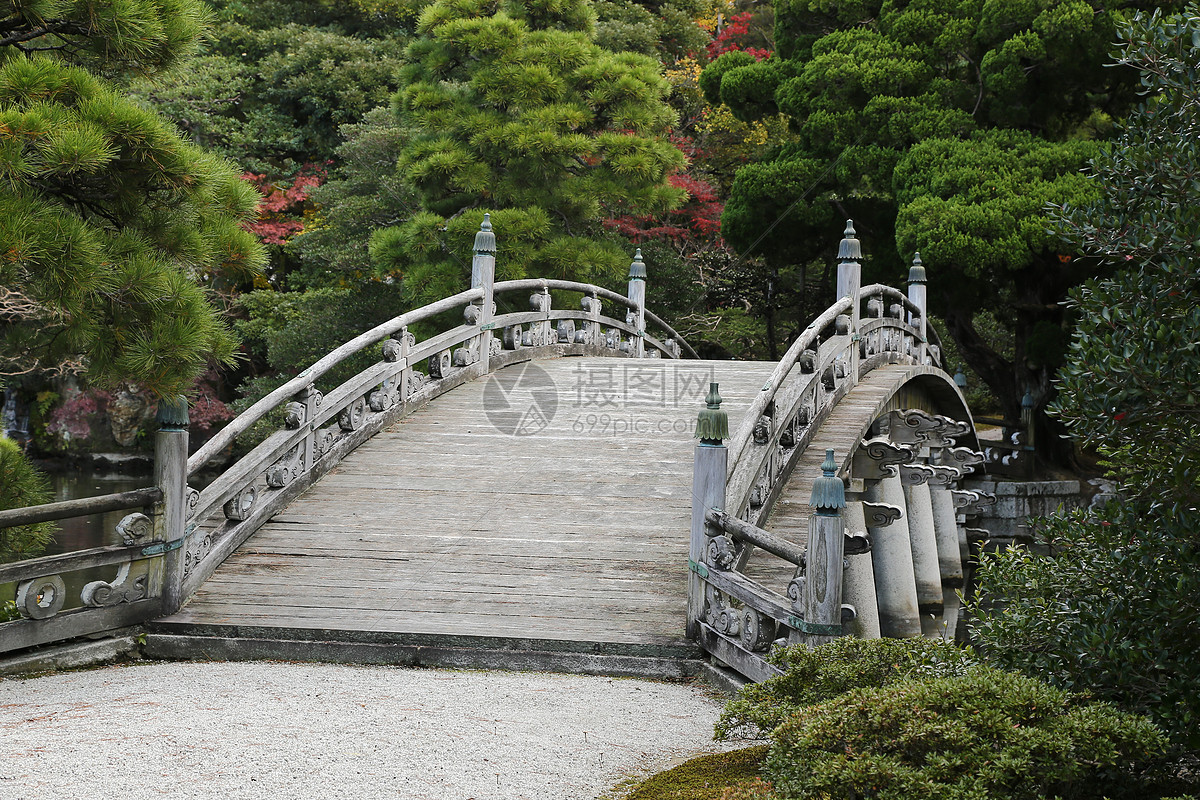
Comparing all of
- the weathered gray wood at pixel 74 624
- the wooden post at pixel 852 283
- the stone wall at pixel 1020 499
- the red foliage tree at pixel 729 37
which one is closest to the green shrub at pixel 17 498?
the weathered gray wood at pixel 74 624

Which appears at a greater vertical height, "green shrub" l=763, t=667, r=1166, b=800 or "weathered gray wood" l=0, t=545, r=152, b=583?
"weathered gray wood" l=0, t=545, r=152, b=583

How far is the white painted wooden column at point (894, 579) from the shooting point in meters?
10.2

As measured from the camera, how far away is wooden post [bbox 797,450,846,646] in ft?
15.6

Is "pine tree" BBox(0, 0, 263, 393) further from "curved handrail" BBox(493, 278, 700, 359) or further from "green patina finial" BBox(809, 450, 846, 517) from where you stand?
"curved handrail" BBox(493, 278, 700, 359)

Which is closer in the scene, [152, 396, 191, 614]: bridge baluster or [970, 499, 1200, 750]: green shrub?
[970, 499, 1200, 750]: green shrub

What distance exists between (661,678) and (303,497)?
3116mm

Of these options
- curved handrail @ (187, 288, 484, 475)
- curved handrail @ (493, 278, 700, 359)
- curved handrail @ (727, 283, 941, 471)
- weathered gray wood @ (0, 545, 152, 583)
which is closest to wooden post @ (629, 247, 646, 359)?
curved handrail @ (493, 278, 700, 359)

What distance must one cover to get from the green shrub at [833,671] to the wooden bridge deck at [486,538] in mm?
1549

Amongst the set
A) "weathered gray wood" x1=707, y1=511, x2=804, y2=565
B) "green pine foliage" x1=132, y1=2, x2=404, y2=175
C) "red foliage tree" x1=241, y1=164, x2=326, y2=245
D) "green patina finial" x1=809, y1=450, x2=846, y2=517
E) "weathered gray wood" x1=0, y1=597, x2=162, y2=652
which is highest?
"green pine foliage" x1=132, y1=2, x2=404, y2=175

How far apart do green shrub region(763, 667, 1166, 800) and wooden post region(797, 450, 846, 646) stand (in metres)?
1.53

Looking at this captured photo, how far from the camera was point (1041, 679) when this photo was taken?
3383mm

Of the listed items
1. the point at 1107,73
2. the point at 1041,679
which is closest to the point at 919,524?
the point at 1107,73

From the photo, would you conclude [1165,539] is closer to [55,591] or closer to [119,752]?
[119,752]

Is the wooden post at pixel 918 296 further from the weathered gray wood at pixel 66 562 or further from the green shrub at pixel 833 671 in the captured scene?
the weathered gray wood at pixel 66 562
